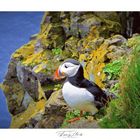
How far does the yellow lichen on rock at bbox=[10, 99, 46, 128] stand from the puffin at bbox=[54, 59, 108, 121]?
131 millimetres

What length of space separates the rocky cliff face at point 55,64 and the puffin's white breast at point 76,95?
0.04 meters

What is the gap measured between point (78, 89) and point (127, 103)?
25cm

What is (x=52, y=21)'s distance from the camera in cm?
383

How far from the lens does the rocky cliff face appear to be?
3.82 meters

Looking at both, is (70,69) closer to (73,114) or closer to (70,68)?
(70,68)

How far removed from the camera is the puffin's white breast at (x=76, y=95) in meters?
3.78

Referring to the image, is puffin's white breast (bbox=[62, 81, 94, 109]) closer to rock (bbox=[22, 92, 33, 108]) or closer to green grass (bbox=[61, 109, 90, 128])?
green grass (bbox=[61, 109, 90, 128])

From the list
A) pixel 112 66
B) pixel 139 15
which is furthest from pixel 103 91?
pixel 139 15

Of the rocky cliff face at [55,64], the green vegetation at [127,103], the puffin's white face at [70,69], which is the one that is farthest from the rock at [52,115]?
the green vegetation at [127,103]

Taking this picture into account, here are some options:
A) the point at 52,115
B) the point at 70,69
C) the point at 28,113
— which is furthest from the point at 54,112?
the point at 70,69

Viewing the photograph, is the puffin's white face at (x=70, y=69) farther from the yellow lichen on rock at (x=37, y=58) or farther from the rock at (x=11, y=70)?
the rock at (x=11, y=70)

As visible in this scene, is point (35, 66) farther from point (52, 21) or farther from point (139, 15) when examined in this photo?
point (139, 15)

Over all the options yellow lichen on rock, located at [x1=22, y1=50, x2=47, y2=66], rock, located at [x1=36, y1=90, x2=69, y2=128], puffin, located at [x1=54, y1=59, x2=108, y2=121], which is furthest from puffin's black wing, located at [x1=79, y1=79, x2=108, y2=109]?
yellow lichen on rock, located at [x1=22, y1=50, x2=47, y2=66]

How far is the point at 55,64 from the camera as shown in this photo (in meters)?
3.83
